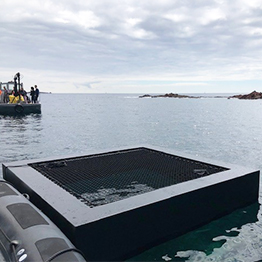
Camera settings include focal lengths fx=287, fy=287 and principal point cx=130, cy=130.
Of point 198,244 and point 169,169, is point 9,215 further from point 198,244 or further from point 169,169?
point 169,169

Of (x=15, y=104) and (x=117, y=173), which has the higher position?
(x=15, y=104)

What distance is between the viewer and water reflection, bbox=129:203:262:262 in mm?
4141

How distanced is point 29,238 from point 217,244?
9.59 feet

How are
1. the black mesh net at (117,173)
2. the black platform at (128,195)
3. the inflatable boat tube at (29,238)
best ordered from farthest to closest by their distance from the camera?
the black mesh net at (117,173)
the black platform at (128,195)
the inflatable boat tube at (29,238)

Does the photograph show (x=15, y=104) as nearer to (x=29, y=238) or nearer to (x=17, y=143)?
(x=17, y=143)

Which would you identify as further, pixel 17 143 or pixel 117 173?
pixel 17 143

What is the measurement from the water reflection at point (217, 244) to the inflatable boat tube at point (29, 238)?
137 cm

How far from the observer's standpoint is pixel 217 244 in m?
4.51

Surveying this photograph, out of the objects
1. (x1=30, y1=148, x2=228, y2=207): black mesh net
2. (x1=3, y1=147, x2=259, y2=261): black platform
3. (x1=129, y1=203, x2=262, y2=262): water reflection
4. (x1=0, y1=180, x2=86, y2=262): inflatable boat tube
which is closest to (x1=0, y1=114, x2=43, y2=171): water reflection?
(x1=30, y1=148, x2=228, y2=207): black mesh net

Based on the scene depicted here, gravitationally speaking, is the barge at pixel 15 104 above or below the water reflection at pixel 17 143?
above

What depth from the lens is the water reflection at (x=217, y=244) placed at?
414 cm

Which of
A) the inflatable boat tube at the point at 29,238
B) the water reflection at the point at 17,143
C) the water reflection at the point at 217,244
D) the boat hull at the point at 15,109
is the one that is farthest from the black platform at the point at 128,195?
the boat hull at the point at 15,109

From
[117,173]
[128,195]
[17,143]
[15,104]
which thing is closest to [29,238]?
[128,195]

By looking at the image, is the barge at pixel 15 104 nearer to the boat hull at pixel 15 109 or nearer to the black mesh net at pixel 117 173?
the boat hull at pixel 15 109
